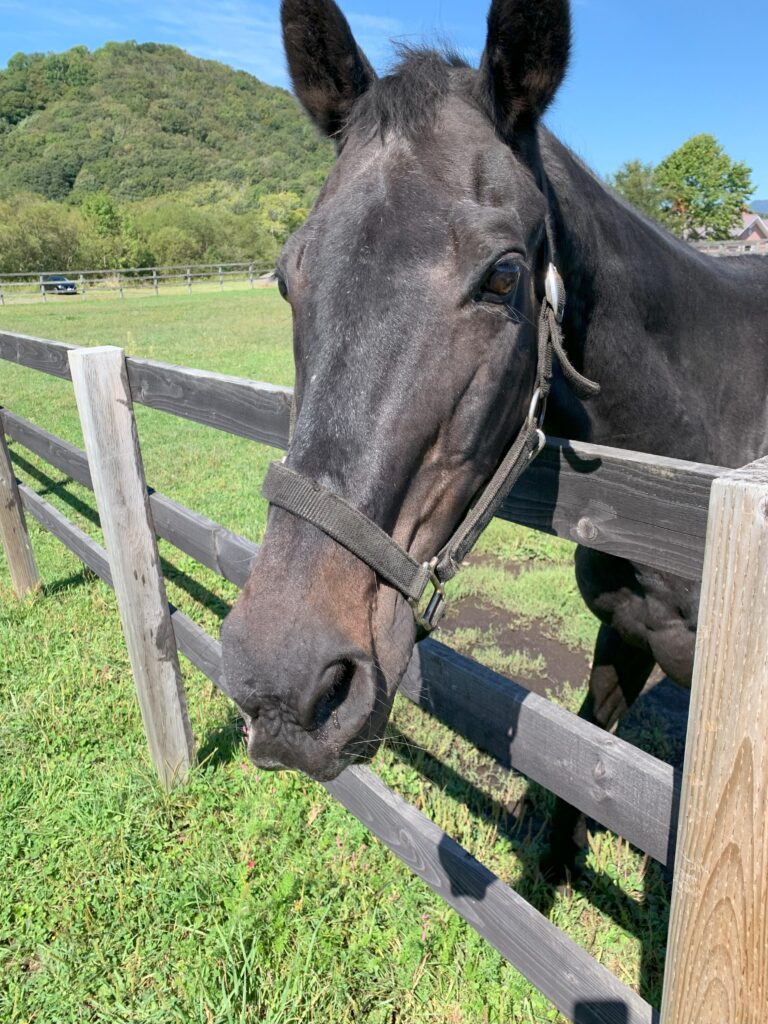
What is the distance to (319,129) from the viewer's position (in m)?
2.02

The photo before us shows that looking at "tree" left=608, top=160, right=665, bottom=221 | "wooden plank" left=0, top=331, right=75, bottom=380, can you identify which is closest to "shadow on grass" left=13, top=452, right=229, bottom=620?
"wooden plank" left=0, top=331, right=75, bottom=380

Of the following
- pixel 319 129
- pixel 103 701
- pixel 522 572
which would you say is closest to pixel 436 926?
pixel 103 701

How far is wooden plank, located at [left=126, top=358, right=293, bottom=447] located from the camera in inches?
85.9

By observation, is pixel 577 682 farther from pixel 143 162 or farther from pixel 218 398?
pixel 143 162

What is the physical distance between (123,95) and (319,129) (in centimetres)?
15391

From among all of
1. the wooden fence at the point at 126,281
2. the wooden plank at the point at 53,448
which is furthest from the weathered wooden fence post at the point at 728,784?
the wooden fence at the point at 126,281

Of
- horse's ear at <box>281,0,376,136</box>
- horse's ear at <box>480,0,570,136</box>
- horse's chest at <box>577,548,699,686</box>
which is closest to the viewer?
horse's ear at <box>480,0,570,136</box>

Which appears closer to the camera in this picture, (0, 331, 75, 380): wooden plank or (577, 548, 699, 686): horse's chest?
(577, 548, 699, 686): horse's chest

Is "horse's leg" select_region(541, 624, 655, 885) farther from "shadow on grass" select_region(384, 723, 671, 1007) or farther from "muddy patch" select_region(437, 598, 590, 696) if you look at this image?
"muddy patch" select_region(437, 598, 590, 696)

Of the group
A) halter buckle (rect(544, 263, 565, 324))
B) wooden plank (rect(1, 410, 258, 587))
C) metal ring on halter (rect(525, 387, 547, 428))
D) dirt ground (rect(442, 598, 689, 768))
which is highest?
halter buckle (rect(544, 263, 565, 324))

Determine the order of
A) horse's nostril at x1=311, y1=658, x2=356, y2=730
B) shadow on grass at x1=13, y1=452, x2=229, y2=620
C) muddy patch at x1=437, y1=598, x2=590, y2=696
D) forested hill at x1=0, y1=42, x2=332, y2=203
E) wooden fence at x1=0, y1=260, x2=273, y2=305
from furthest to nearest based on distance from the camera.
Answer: forested hill at x1=0, y1=42, x2=332, y2=203
wooden fence at x1=0, y1=260, x2=273, y2=305
shadow on grass at x1=13, y1=452, x2=229, y2=620
muddy patch at x1=437, y1=598, x2=590, y2=696
horse's nostril at x1=311, y1=658, x2=356, y2=730

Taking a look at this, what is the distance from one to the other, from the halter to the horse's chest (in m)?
0.83

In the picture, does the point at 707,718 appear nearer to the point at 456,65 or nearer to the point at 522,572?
the point at 456,65

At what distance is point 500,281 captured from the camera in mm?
1357
